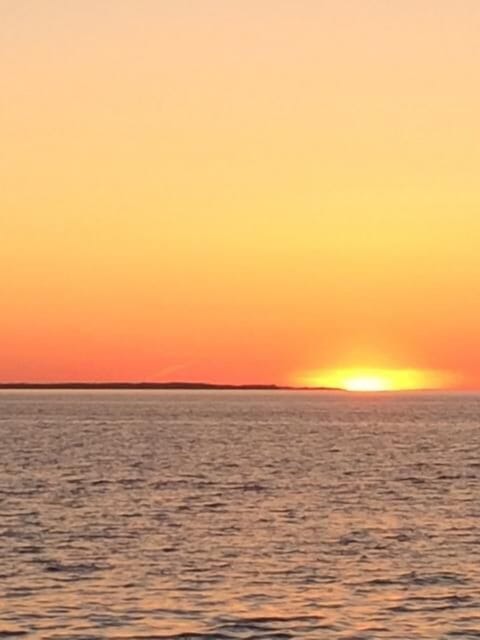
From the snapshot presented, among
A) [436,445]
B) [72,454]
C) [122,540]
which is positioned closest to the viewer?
[122,540]

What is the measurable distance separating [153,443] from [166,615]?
105 m

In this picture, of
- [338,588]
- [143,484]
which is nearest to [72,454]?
[143,484]

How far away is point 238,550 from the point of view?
155ft

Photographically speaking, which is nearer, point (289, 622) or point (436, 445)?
point (289, 622)

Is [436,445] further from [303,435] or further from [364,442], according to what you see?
[303,435]

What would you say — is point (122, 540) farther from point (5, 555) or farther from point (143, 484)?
point (143, 484)

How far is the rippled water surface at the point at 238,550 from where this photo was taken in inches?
1358

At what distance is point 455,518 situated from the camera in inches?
2334

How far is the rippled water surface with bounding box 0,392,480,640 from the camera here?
34.5 meters

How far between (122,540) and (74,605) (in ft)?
45.2

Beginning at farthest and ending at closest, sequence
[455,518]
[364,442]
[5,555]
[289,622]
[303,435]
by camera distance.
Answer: [303,435], [364,442], [455,518], [5,555], [289,622]

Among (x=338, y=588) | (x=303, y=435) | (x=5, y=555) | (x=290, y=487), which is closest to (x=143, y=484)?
(x=290, y=487)

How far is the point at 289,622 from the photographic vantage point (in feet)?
112

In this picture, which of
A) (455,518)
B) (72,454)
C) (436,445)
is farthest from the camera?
(436,445)
